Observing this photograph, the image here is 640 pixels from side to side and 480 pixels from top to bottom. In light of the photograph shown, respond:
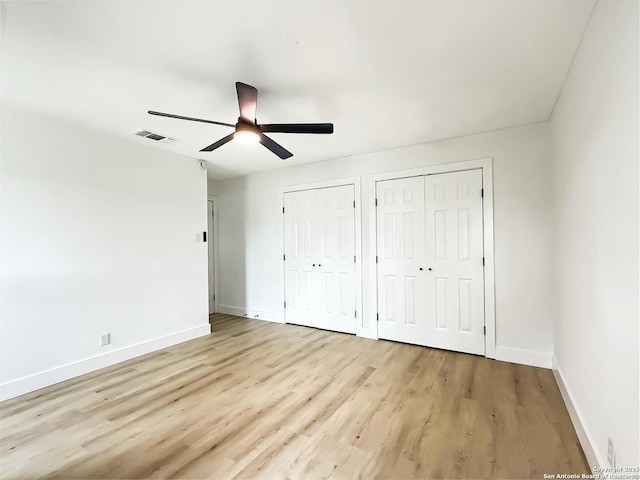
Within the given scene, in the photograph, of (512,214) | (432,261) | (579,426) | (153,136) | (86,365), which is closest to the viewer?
(579,426)

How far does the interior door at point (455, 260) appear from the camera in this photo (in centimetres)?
324

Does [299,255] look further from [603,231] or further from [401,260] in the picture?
[603,231]

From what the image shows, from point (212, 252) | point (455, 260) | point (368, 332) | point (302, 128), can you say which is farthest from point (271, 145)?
point (212, 252)

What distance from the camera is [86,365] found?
294 cm

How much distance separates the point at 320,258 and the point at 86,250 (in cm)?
278

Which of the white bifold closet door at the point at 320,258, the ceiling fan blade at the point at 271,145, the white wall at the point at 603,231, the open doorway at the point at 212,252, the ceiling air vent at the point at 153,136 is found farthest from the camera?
the open doorway at the point at 212,252

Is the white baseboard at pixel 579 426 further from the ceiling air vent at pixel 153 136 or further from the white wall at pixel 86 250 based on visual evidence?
the ceiling air vent at pixel 153 136

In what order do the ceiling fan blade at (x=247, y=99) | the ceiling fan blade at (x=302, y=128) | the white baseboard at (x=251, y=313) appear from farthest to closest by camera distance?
the white baseboard at (x=251, y=313)
the ceiling fan blade at (x=302, y=128)
the ceiling fan blade at (x=247, y=99)

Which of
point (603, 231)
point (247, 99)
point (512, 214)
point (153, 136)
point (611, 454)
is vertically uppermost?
point (153, 136)

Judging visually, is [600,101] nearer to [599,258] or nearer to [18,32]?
[599,258]

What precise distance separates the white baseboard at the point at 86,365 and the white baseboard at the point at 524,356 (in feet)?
12.4

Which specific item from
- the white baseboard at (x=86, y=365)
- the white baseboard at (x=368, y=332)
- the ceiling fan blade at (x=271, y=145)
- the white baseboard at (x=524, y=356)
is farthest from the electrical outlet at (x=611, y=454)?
the white baseboard at (x=86, y=365)

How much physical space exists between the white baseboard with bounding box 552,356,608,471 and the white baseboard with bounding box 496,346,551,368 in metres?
0.32

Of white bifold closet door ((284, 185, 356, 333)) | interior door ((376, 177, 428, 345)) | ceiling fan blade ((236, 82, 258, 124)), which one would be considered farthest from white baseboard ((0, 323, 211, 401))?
ceiling fan blade ((236, 82, 258, 124))
